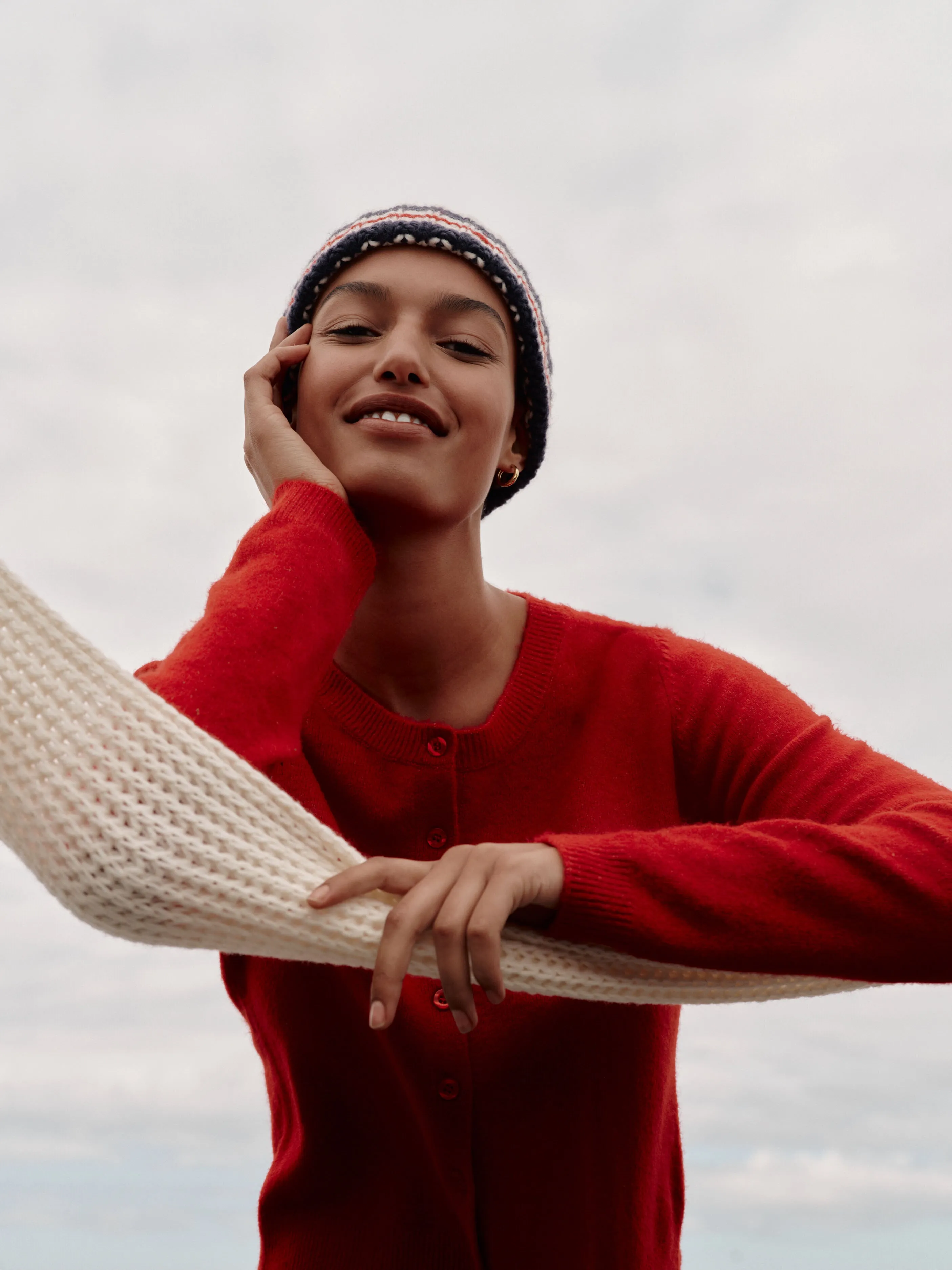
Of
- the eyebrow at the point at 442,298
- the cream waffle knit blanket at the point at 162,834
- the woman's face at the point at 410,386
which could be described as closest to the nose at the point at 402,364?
the woman's face at the point at 410,386

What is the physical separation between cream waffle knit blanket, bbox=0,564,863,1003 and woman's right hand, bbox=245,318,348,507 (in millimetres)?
673

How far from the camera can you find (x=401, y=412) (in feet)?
7.33

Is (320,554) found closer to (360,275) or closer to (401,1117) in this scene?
(360,275)

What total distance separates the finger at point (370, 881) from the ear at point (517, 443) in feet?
4.11

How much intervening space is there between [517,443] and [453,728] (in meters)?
0.77

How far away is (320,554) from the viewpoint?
2.09m

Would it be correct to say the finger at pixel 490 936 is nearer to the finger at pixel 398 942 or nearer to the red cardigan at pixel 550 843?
the finger at pixel 398 942

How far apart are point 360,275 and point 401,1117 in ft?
5.13

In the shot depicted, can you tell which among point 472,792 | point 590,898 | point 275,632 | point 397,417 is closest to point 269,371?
point 397,417

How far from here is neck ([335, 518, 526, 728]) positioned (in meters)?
2.37

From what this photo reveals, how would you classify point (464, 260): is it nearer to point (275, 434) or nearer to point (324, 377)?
point (324, 377)

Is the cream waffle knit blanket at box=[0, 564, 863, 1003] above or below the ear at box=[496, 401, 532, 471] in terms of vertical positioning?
below

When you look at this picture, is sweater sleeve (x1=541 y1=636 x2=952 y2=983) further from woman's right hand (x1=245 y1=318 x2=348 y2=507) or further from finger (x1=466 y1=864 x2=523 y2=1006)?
woman's right hand (x1=245 y1=318 x2=348 y2=507)

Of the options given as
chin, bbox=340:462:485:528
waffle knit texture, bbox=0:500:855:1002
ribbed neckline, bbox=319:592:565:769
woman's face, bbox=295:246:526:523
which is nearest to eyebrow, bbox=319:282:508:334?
woman's face, bbox=295:246:526:523
